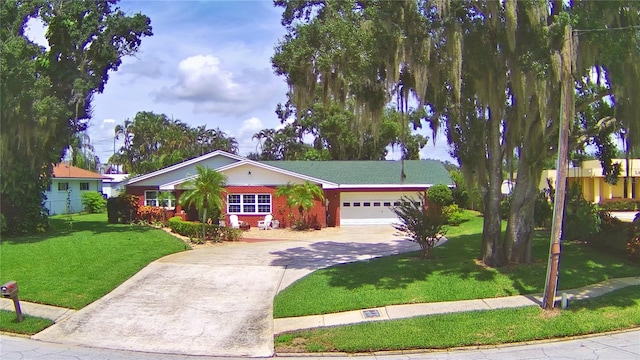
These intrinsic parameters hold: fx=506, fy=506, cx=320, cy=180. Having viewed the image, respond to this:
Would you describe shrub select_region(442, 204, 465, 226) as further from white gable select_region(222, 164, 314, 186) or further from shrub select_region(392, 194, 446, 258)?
shrub select_region(392, 194, 446, 258)

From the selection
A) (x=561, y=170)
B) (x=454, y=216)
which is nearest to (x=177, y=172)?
(x=454, y=216)

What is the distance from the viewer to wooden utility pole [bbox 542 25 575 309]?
9.48m

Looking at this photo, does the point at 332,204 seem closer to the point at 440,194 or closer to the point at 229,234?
the point at 440,194

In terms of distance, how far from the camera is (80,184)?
42406 millimetres

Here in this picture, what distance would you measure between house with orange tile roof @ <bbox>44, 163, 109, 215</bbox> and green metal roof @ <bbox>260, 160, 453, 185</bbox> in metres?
17.7

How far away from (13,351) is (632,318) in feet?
34.3

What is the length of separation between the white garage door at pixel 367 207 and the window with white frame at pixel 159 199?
32.4 feet

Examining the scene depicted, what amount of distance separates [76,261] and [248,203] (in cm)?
1378

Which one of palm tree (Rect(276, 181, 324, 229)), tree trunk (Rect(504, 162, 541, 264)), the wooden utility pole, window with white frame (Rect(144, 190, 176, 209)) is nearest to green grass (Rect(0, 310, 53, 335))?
the wooden utility pole

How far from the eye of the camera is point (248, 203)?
91.6 ft

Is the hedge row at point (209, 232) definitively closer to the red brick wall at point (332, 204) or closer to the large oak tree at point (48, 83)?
the large oak tree at point (48, 83)

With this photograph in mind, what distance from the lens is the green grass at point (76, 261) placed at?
11.7 metres

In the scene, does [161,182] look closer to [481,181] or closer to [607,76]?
[481,181]

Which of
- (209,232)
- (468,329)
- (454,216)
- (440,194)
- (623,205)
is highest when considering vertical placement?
(440,194)
